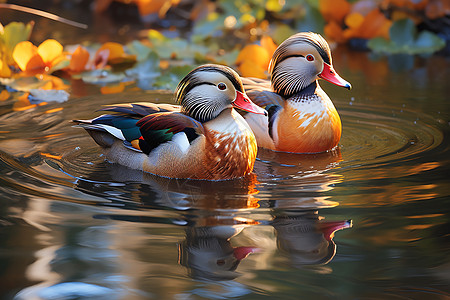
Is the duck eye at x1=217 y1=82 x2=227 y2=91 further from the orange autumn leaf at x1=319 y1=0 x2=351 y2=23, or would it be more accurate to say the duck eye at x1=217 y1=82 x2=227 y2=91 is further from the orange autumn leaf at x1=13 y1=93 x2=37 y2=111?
the orange autumn leaf at x1=319 y1=0 x2=351 y2=23

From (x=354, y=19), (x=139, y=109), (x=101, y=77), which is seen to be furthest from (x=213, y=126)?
(x=354, y=19)

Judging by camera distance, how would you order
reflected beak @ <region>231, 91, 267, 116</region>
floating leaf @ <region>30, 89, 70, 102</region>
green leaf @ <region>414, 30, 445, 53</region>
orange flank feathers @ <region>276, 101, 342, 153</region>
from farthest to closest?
green leaf @ <region>414, 30, 445, 53</region> < floating leaf @ <region>30, 89, 70, 102</region> < orange flank feathers @ <region>276, 101, 342, 153</region> < reflected beak @ <region>231, 91, 267, 116</region>

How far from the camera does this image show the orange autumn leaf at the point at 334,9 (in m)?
9.81

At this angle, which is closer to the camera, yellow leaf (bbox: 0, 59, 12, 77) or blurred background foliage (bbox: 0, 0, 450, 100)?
yellow leaf (bbox: 0, 59, 12, 77)

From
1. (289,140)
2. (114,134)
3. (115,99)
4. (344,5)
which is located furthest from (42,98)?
(344,5)

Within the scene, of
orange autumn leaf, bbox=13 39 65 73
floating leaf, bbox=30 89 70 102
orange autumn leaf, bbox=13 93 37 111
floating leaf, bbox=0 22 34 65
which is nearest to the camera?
orange autumn leaf, bbox=13 93 37 111

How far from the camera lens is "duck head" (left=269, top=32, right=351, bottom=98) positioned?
5.76 meters

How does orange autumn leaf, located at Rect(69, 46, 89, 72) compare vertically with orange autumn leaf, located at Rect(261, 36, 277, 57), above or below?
below

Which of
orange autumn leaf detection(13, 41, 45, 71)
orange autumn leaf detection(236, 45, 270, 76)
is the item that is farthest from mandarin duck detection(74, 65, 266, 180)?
orange autumn leaf detection(13, 41, 45, 71)

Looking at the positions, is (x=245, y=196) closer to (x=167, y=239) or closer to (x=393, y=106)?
(x=167, y=239)

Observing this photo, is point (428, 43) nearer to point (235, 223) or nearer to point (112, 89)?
point (112, 89)

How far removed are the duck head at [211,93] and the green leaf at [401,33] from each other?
512 cm

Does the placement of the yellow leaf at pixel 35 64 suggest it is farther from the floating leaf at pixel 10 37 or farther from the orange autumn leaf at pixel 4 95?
the orange autumn leaf at pixel 4 95

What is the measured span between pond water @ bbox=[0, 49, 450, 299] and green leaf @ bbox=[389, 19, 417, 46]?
11.6 ft
